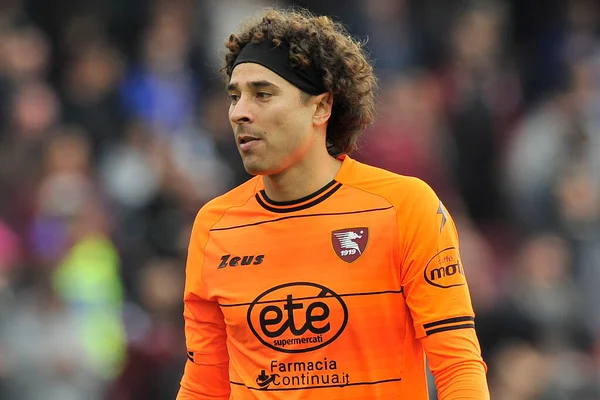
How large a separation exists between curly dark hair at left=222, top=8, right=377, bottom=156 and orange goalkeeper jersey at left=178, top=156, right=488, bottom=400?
25 cm

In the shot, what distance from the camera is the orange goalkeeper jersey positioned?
16.1ft

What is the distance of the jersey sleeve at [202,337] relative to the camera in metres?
5.42

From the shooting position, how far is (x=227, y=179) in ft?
38.1

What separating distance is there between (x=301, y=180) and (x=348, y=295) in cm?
57

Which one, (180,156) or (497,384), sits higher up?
(180,156)

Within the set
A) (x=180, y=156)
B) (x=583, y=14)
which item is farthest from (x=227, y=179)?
(x=583, y=14)

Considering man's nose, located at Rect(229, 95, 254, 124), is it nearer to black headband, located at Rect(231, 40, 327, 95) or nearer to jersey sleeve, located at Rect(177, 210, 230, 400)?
black headband, located at Rect(231, 40, 327, 95)

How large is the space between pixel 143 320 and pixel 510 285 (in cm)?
320

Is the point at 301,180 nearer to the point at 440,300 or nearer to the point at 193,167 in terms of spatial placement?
the point at 440,300

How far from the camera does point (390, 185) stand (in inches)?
204

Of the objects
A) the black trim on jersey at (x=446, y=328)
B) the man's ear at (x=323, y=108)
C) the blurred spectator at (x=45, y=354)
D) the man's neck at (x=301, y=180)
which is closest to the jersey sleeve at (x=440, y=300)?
the black trim on jersey at (x=446, y=328)

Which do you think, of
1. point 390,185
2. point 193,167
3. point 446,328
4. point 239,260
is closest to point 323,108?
point 390,185

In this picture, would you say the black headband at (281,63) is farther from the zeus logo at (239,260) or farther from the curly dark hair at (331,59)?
the zeus logo at (239,260)

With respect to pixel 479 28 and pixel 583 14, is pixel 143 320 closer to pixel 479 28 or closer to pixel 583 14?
pixel 479 28
